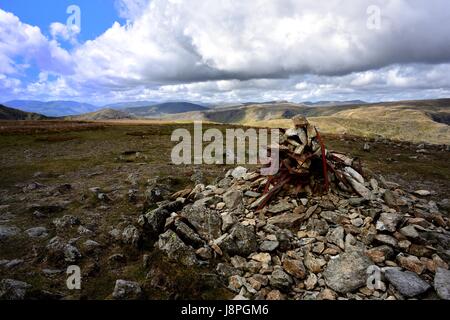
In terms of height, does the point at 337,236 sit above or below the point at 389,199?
below

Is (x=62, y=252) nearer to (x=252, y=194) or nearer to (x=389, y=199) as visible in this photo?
(x=252, y=194)

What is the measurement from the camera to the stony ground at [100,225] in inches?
320

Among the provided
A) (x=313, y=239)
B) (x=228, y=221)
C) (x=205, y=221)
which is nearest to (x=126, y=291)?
(x=205, y=221)

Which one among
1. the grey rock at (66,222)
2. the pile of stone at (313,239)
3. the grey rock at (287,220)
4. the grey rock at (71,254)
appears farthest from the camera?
the grey rock at (66,222)

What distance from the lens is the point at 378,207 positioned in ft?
34.8

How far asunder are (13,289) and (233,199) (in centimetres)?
717

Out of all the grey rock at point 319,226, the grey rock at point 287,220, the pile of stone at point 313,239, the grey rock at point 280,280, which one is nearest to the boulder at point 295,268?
the pile of stone at point 313,239

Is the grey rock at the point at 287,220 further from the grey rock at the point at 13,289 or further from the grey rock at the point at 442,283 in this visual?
the grey rock at the point at 13,289

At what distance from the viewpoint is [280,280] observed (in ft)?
26.0

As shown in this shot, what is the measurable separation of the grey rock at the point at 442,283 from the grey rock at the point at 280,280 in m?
3.43
